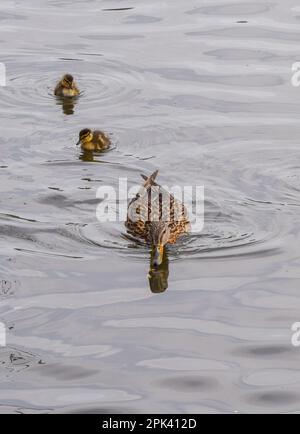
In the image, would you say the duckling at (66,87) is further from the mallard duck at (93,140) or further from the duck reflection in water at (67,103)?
the mallard duck at (93,140)

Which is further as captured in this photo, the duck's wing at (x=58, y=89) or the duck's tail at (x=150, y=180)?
the duck's wing at (x=58, y=89)

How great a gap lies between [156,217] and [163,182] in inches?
45.1

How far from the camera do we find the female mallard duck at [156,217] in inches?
396

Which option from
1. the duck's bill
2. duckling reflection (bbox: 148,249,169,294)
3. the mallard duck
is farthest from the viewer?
the mallard duck

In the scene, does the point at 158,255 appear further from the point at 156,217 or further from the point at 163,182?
the point at 163,182

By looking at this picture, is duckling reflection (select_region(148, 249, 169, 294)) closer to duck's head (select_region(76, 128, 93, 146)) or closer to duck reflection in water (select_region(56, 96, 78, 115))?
duck's head (select_region(76, 128, 93, 146))

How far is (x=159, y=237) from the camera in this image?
392 inches

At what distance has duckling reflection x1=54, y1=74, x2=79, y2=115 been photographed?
1380 cm

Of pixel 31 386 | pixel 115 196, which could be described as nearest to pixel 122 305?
pixel 31 386

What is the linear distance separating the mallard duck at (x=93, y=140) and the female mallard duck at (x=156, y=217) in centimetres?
147

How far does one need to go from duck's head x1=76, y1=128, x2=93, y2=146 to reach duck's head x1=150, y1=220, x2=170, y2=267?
91.0 inches

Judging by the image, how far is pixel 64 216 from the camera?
10594 mm

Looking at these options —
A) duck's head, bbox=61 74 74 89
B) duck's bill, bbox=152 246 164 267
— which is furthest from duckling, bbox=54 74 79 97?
duck's bill, bbox=152 246 164 267

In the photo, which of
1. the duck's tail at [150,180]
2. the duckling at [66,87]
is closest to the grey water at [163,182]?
the duckling at [66,87]
